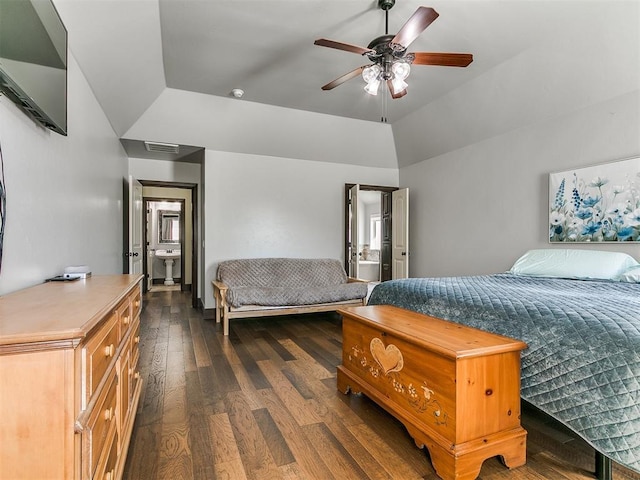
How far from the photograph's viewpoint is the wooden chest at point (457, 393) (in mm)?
1528

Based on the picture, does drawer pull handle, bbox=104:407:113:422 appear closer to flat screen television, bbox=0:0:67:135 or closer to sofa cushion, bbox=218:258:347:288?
flat screen television, bbox=0:0:67:135

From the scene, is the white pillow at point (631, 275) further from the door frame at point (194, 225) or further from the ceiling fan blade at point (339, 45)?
the door frame at point (194, 225)

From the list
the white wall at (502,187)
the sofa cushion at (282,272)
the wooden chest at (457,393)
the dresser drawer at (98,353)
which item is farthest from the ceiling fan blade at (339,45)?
the sofa cushion at (282,272)

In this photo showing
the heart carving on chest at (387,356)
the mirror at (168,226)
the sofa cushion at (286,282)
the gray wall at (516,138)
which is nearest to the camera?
the heart carving on chest at (387,356)

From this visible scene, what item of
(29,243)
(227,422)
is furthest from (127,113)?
(227,422)

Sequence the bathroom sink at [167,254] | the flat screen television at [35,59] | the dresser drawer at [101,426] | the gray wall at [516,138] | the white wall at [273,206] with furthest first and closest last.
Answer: the bathroom sink at [167,254]
the white wall at [273,206]
the gray wall at [516,138]
the flat screen television at [35,59]
the dresser drawer at [101,426]

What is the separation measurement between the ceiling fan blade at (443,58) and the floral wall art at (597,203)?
1752 millimetres

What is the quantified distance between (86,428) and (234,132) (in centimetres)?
436

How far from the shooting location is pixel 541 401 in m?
1.61

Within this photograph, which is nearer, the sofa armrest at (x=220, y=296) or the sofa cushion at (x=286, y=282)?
the sofa armrest at (x=220, y=296)

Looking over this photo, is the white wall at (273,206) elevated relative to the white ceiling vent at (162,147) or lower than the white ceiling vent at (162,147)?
lower

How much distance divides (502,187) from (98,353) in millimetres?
4280

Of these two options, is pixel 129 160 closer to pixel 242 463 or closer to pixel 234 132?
pixel 234 132

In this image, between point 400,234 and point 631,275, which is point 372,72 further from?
point 400,234
